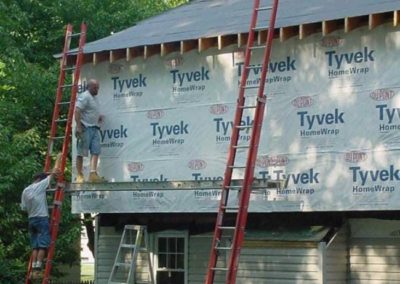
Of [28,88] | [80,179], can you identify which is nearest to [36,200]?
[80,179]

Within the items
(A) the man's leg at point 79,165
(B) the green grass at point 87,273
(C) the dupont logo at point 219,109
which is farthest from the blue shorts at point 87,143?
(B) the green grass at point 87,273

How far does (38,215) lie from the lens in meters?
13.6

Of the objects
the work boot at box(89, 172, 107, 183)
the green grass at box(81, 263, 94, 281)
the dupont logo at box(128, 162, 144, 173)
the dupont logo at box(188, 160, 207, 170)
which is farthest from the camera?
the green grass at box(81, 263, 94, 281)

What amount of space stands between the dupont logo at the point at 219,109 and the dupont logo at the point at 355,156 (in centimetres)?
222

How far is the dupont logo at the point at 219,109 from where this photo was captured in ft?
46.4

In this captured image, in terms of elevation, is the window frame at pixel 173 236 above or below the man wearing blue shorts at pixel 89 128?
below

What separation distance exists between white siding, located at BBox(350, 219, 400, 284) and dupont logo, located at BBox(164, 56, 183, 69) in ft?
12.6

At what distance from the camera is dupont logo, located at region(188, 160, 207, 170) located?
14383 mm

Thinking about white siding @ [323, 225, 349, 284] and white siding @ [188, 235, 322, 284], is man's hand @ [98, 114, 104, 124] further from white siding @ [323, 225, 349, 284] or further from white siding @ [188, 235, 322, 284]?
white siding @ [323, 225, 349, 284]

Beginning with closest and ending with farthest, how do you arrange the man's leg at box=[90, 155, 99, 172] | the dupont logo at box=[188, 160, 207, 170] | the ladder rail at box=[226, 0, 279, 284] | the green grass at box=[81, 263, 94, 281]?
the ladder rail at box=[226, 0, 279, 284], the dupont logo at box=[188, 160, 207, 170], the man's leg at box=[90, 155, 99, 172], the green grass at box=[81, 263, 94, 281]

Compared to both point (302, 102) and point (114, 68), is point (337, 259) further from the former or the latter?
point (114, 68)

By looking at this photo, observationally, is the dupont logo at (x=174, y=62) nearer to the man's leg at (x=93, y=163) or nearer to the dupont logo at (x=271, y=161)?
the man's leg at (x=93, y=163)

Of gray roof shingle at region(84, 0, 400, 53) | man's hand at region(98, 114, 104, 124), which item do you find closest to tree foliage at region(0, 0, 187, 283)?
man's hand at region(98, 114, 104, 124)

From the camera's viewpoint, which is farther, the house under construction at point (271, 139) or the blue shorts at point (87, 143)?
the blue shorts at point (87, 143)
